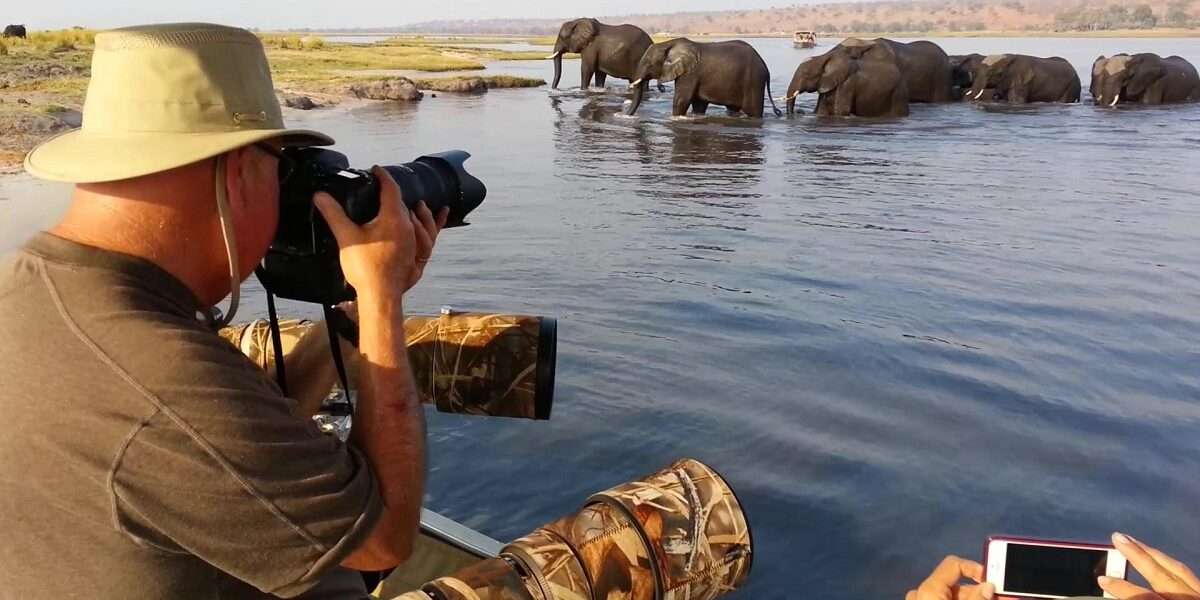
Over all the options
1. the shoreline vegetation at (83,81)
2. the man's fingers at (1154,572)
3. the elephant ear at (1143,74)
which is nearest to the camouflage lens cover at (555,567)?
the man's fingers at (1154,572)

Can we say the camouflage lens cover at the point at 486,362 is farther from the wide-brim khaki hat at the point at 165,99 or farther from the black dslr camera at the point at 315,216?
the wide-brim khaki hat at the point at 165,99

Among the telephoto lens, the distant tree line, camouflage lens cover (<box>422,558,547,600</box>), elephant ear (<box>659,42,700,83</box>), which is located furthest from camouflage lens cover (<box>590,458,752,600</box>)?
the distant tree line

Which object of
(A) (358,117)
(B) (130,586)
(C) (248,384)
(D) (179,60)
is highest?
(D) (179,60)

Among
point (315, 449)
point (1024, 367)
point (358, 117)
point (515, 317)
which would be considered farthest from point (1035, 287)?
point (358, 117)

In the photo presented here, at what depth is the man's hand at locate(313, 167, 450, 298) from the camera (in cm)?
199

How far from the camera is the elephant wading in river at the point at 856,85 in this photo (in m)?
20.1

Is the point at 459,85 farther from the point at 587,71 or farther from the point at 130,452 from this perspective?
the point at 130,452

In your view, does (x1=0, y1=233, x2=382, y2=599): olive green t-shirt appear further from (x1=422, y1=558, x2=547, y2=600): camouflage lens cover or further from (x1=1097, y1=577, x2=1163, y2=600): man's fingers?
(x1=1097, y1=577, x2=1163, y2=600): man's fingers

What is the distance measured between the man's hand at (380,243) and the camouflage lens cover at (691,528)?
639mm

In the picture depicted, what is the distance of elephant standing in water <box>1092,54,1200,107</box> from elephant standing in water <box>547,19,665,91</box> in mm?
9605

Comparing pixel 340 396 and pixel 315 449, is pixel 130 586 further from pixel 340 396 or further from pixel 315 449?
pixel 340 396

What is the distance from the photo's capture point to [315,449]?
67.6 inches

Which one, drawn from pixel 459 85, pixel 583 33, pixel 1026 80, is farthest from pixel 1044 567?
pixel 459 85

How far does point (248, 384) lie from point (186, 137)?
386mm
